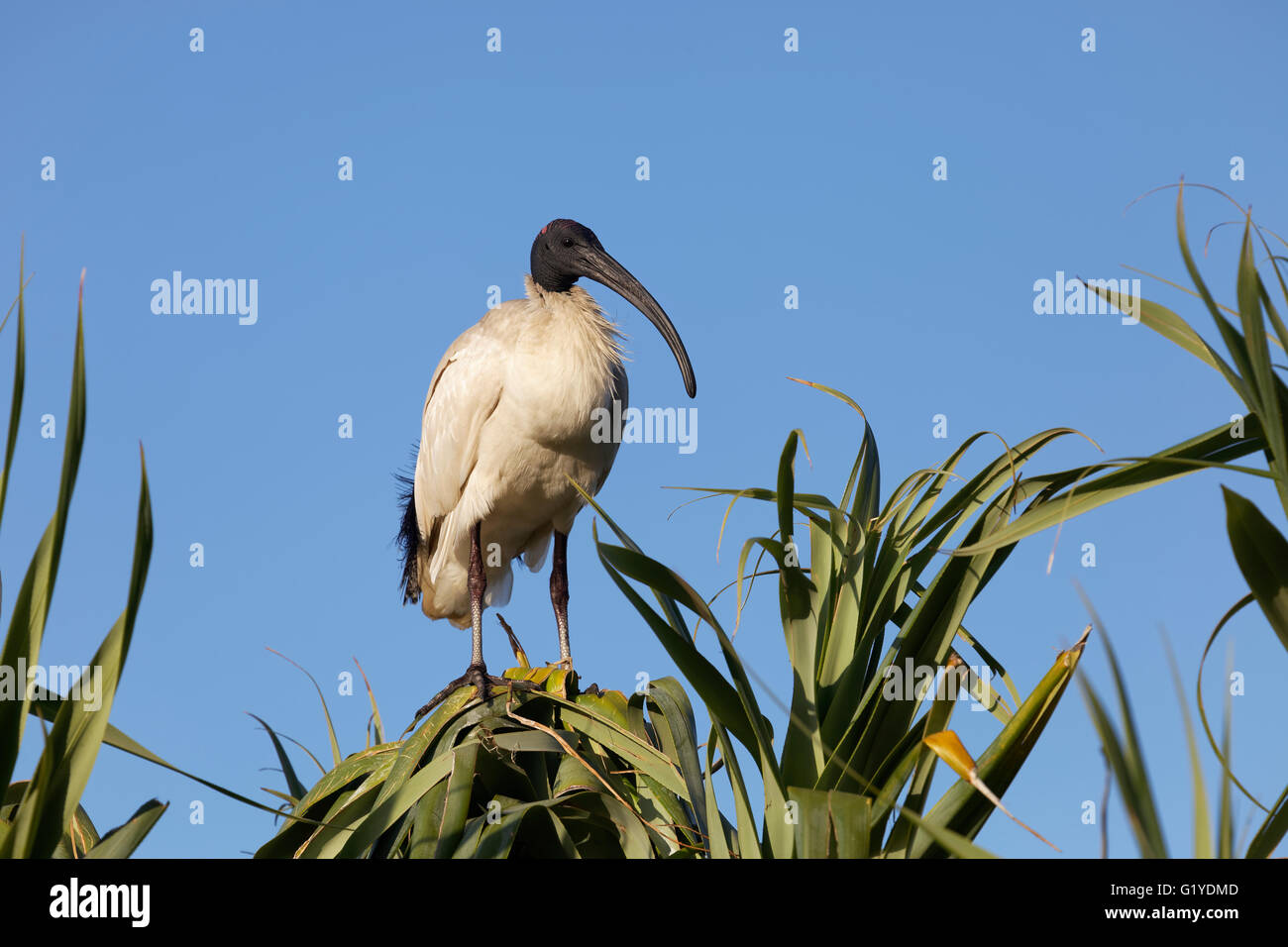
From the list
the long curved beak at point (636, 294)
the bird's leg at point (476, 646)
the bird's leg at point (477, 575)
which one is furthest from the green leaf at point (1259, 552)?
the bird's leg at point (477, 575)

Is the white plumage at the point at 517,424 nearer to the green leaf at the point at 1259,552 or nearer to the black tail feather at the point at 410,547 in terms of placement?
the black tail feather at the point at 410,547

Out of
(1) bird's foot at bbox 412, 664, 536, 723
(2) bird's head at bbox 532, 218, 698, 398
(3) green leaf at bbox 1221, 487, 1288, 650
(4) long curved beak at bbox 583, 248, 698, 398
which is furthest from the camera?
(2) bird's head at bbox 532, 218, 698, 398

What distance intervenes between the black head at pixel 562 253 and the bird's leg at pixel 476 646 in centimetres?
136

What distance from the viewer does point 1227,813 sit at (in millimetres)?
1624

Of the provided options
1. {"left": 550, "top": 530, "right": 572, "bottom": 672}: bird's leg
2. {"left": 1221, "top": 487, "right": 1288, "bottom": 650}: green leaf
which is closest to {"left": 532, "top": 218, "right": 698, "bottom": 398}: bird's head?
{"left": 550, "top": 530, "right": 572, "bottom": 672}: bird's leg

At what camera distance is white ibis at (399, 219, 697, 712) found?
563 cm

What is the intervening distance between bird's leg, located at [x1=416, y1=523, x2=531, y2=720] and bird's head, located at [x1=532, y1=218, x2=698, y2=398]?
1387mm

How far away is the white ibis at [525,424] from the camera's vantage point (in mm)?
5633

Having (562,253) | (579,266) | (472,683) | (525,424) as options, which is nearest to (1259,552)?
(472,683)

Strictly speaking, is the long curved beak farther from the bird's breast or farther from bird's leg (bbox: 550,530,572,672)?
bird's leg (bbox: 550,530,572,672)

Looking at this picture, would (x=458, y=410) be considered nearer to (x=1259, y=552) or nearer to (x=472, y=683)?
(x=472, y=683)
